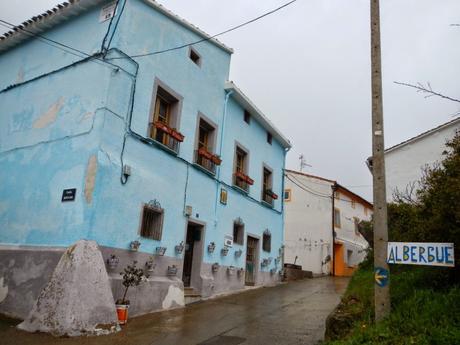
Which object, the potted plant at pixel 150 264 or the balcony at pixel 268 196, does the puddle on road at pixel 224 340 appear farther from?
the balcony at pixel 268 196

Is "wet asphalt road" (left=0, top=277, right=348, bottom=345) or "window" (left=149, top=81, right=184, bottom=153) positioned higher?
"window" (left=149, top=81, right=184, bottom=153)

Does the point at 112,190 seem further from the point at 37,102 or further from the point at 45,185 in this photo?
the point at 37,102

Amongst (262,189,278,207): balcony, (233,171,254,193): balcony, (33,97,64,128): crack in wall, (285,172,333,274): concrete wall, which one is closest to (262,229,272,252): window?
(262,189,278,207): balcony

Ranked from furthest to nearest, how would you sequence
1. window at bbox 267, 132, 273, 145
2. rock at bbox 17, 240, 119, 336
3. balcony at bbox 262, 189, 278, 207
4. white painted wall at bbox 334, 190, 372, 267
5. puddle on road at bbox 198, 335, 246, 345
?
white painted wall at bbox 334, 190, 372, 267
window at bbox 267, 132, 273, 145
balcony at bbox 262, 189, 278, 207
rock at bbox 17, 240, 119, 336
puddle on road at bbox 198, 335, 246, 345

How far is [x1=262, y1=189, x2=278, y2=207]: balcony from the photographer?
16719 millimetres

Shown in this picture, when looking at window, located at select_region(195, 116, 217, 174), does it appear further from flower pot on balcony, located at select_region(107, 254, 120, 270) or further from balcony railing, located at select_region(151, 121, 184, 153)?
flower pot on balcony, located at select_region(107, 254, 120, 270)

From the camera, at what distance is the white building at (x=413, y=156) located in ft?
52.8

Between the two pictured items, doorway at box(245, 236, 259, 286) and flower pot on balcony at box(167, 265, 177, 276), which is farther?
doorway at box(245, 236, 259, 286)

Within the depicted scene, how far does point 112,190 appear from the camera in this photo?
29.1 ft

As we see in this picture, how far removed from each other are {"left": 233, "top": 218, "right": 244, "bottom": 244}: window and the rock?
22.6 feet

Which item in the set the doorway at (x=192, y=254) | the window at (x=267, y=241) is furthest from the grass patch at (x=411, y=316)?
the window at (x=267, y=241)

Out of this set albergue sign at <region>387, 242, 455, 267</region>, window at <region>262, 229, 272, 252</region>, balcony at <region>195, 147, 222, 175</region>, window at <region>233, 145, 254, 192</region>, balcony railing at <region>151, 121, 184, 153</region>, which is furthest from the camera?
window at <region>262, 229, 272, 252</region>

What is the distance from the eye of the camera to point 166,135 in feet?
36.3

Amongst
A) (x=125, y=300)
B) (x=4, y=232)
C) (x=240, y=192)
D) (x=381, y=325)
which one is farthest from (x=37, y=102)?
(x=381, y=325)
